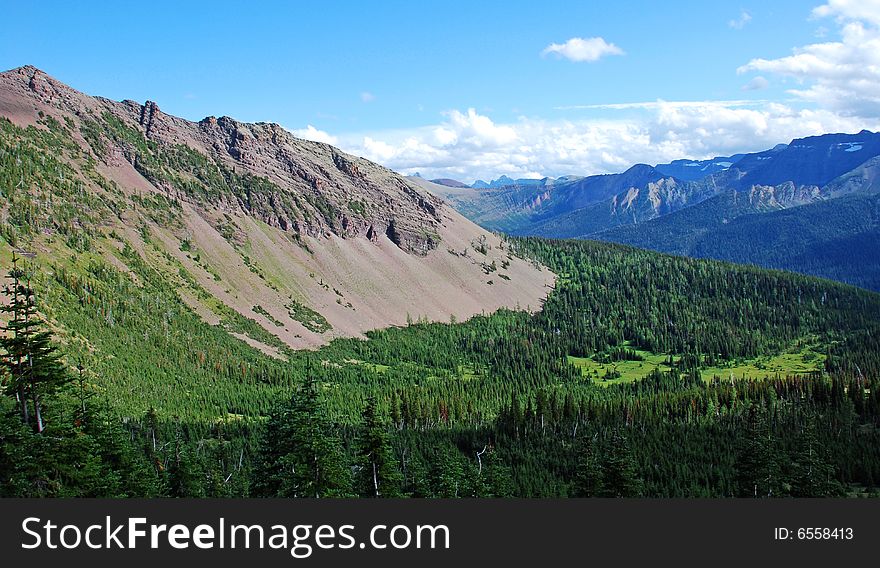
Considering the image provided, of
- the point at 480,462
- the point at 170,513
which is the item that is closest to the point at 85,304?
the point at 480,462

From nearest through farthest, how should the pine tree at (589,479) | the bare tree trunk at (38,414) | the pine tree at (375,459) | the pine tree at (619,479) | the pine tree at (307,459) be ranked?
the bare tree trunk at (38,414) < the pine tree at (307,459) < the pine tree at (375,459) < the pine tree at (619,479) < the pine tree at (589,479)

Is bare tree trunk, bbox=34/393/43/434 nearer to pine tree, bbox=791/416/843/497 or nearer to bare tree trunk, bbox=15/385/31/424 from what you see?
bare tree trunk, bbox=15/385/31/424

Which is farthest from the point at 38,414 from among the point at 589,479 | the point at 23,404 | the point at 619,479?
the point at 589,479

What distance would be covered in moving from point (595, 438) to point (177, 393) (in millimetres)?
98169

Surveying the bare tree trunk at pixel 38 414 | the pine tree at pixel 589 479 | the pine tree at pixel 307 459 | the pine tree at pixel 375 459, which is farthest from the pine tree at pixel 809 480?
the bare tree trunk at pixel 38 414

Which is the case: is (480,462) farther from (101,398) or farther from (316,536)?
Result: (316,536)

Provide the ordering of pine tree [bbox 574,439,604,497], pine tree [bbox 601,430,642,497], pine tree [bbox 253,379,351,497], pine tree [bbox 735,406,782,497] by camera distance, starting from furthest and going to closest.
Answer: pine tree [bbox 735,406,782,497]
pine tree [bbox 574,439,604,497]
pine tree [bbox 601,430,642,497]
pine tree [bbox 253,379,351,497]

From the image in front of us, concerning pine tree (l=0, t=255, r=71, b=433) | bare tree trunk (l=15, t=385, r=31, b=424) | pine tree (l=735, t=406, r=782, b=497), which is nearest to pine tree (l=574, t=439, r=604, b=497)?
pine tree (l=735, t=406, r=782, b=497)

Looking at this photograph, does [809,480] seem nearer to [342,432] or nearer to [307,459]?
[307,459]

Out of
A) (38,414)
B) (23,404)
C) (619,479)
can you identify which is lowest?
(619,479)

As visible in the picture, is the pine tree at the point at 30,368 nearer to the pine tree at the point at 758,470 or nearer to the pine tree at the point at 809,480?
the pine tree at the point at 758,470

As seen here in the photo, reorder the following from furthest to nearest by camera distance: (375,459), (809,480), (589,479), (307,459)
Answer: (589,479) < (809,480) < (375,459) < (307,459)

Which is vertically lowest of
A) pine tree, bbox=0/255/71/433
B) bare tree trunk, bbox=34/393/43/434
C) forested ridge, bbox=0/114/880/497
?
forested ridge, bbox=0/114/880/497

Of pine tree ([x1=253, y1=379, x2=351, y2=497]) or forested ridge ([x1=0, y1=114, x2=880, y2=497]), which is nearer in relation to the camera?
forested ridge ([x1=0, y1=114, x2=880, y2=497])
